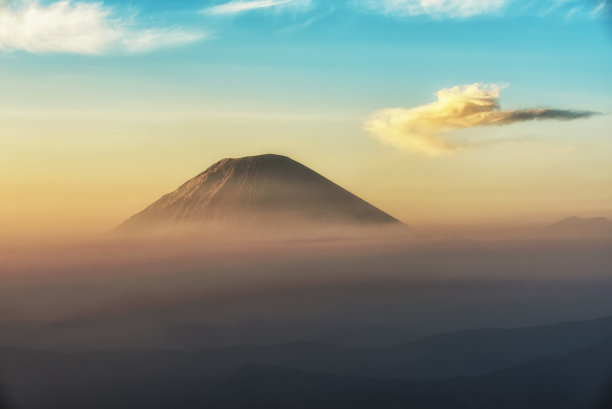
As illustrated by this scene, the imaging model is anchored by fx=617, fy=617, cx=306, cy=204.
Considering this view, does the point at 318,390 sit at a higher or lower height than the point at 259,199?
lower

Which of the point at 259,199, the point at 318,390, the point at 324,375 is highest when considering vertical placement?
the point at 259,199

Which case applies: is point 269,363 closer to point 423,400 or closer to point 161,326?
point 161,326

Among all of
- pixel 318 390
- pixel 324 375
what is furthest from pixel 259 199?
pixel 318 390

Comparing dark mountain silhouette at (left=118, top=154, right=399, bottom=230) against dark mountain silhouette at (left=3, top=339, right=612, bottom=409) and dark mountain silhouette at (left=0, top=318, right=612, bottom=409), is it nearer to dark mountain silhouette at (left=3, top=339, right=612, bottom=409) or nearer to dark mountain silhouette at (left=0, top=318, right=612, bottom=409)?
dark mountain silhouette at (left=0, top=318, right=612, bottom=409)

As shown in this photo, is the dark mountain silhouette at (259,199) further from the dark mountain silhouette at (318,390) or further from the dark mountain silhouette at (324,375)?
the dark mountain silhouette at (318,390)

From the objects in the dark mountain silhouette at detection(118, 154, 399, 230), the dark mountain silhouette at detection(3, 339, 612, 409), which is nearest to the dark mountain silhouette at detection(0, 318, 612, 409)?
the dark mountain silhouette at detection(3, 339, 612, 409)

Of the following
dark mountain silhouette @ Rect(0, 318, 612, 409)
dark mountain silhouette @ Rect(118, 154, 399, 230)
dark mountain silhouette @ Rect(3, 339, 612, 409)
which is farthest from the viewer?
dark mountain silhouette @ Rect(118, 154, 399, 230)

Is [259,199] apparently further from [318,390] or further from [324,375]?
[318,390]

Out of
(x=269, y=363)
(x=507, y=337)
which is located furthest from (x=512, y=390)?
(x=269, y=363)
